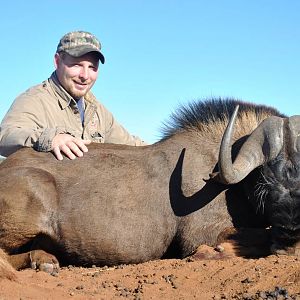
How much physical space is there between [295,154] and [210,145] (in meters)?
1.00

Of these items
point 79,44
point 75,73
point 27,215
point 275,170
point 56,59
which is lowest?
point 27,215

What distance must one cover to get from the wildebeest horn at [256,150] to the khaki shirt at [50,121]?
191cm

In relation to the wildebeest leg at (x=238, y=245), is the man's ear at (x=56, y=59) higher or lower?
higher

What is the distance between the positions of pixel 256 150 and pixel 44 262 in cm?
223

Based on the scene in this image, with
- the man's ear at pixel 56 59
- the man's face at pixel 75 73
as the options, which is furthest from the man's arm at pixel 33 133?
the man's ear at pixel 56 59

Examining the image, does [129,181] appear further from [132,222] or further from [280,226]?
[280,226]

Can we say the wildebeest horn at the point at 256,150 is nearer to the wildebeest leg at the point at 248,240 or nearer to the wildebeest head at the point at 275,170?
the wildebeest head at the point at 275,170

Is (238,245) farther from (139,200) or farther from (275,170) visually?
(139,200)

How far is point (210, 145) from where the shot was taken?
6.77 meters

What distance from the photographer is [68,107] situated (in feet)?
26.5

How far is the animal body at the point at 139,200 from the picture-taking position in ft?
20.4

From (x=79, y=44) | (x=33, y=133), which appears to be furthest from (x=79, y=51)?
(x=33, y=133)

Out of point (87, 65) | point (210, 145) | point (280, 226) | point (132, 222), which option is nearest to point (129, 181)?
point (132, 222)

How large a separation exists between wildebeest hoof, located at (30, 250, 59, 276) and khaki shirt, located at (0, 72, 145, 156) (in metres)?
1.13
